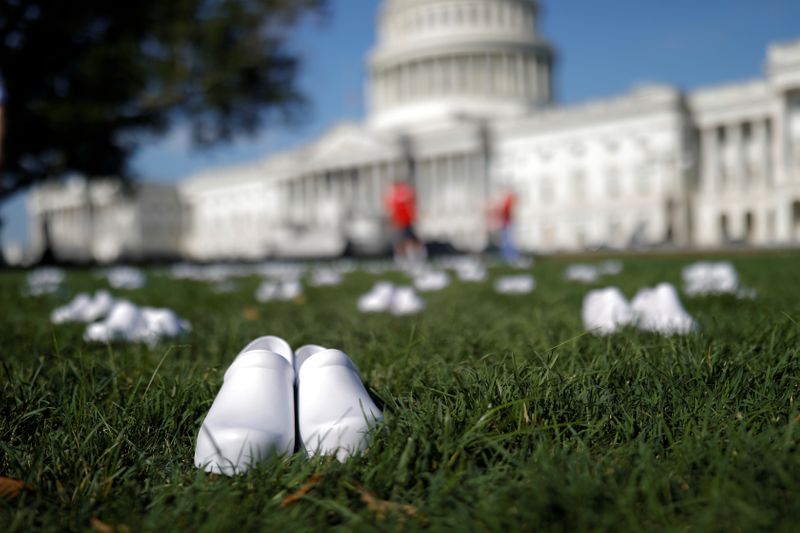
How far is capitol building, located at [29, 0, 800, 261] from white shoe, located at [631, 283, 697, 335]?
38608mm

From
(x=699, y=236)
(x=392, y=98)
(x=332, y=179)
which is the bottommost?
(x=699, y=236)

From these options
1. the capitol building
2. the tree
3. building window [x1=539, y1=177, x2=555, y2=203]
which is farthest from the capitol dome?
the tree

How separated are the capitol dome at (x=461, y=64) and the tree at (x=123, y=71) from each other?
Result: 45.7 m

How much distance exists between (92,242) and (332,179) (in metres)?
33.7

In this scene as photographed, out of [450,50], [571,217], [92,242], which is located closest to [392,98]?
[450,50]

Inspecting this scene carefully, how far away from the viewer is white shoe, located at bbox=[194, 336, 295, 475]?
1.23 m

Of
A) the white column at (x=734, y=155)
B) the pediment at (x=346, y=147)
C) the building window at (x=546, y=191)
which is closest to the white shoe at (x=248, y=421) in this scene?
the white column at (x=734, y=155)

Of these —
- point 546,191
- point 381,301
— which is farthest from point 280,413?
point 546,191

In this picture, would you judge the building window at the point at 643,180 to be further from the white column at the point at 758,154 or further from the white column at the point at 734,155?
the white column at the point at 758,154

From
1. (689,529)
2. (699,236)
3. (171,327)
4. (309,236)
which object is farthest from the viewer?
(699,236)

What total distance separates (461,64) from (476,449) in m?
69.8

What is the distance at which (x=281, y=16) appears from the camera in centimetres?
2045

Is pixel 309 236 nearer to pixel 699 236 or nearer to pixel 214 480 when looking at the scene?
pixel 214 480

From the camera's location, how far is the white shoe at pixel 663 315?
2463 millimetres
